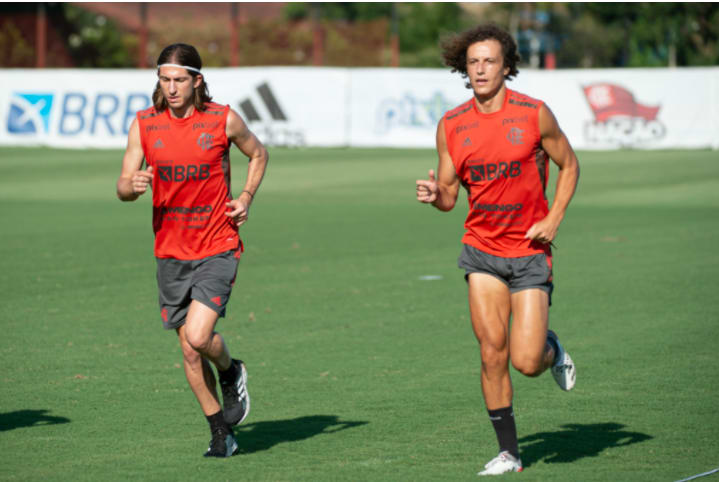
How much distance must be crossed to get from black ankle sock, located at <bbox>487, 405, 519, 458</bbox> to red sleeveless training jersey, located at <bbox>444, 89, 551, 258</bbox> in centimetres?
84

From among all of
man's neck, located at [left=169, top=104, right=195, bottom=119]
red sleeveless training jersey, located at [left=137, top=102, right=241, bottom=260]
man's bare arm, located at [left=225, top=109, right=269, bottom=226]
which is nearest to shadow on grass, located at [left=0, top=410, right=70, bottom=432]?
red sleeveless training jersey, located at [left=137, top=102, right=241, bottom=260]

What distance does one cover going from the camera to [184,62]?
669 centimetres

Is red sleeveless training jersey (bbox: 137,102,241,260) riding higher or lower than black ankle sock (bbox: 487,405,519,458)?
higher

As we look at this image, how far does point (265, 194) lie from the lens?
2652 centimetres

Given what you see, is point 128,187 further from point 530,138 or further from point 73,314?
point 73,314

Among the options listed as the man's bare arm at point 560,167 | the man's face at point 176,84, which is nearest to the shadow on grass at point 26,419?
the man's face at point 176,84

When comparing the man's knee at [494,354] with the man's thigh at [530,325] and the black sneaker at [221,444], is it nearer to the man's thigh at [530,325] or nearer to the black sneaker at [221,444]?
the man's thigh at [530,325]

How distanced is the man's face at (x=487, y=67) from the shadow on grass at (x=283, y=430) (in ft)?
7.70

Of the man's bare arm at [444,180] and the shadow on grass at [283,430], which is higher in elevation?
the man's bare arm at [444,180]

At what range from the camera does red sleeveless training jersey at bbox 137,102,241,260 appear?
676cm

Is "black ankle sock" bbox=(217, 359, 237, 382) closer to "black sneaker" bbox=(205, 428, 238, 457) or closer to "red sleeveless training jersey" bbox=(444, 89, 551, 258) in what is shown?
"black sneaker" bbox=(205, 428, 238, 457)

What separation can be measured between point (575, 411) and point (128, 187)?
10.7ft

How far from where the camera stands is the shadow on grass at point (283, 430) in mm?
7113

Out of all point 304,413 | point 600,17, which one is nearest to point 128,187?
point 304,413
